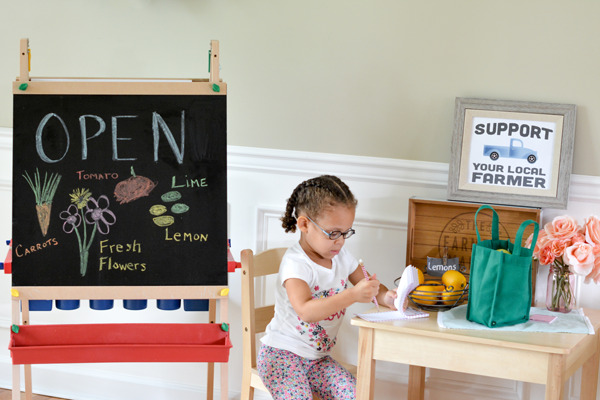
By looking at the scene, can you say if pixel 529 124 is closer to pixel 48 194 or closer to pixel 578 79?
pixel 578 79

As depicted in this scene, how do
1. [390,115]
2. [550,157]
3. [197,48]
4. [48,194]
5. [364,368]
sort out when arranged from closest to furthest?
[364,368] < [48,194] < [550,157] < [390,115] < [197,48]

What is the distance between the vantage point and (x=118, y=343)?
2152mm

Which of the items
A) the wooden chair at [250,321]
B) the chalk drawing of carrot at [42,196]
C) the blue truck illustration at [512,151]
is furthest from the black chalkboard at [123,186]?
the blue truck illustration at [512,151]

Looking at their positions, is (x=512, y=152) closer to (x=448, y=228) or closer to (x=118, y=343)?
(x=448, y=228)

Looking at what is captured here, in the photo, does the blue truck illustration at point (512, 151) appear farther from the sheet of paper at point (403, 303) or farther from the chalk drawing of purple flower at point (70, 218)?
the chalk drawing of purple flower at point (70, 218)

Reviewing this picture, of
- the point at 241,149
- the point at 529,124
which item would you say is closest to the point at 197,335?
the point at 241,149

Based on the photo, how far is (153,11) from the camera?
8.89ft

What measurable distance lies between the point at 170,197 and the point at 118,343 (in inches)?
17.9

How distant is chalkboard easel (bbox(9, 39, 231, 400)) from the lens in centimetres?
211

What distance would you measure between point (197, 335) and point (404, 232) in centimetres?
82

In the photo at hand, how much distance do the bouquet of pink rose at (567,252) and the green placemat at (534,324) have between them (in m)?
0.09

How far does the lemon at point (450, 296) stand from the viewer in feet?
6.91

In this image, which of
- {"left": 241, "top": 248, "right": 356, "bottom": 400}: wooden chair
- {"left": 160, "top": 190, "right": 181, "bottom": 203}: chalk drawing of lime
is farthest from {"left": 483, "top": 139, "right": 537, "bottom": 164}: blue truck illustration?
{"left": 160, "top": 190, "right": 181, "bottom": 203}: chalk drawing of lime

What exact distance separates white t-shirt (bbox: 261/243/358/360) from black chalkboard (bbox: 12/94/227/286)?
0.76 ft
